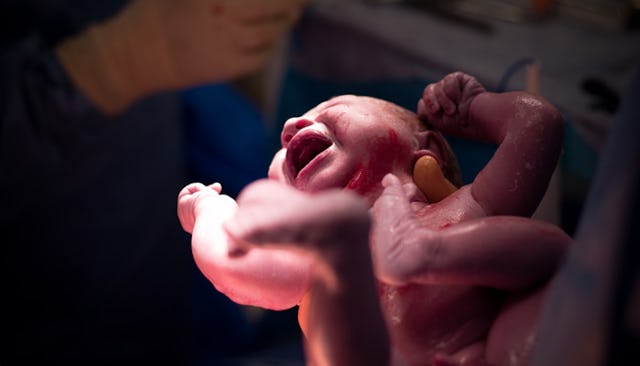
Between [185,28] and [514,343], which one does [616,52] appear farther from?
[514,343]

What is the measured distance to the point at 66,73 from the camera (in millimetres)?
1327

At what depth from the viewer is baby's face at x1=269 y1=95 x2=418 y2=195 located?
0.57m

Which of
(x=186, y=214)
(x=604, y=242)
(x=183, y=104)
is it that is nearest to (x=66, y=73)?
(x=183, y=104)

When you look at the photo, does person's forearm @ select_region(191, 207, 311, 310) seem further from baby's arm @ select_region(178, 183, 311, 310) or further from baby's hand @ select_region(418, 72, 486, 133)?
baby's hand @ select_region(418, 72, 486, 133)

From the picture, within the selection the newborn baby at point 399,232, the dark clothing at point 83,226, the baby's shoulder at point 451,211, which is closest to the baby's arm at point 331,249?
the newborn baby at point 399,232

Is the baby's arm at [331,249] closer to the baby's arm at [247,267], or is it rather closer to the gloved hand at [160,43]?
the baby's arm at [247,267]

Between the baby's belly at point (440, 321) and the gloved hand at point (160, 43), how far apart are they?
2.98ft

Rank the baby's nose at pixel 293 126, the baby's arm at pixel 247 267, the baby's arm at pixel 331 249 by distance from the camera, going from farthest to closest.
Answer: the baby's nose at pixel 293 126 → the baby's arm at pixel 247 267 → the baby's arm at pixel 331 249

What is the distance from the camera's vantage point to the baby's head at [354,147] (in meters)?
0.57

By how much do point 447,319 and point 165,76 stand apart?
3.31 feet

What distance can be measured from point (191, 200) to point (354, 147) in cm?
15

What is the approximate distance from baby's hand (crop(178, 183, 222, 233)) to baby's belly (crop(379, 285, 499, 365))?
0.63 ft

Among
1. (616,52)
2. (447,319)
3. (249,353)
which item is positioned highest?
(447,319)

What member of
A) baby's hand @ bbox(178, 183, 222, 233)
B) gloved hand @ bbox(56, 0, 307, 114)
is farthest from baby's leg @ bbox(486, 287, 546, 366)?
gloved hand @ bbox(56, 0, 307, 114)
